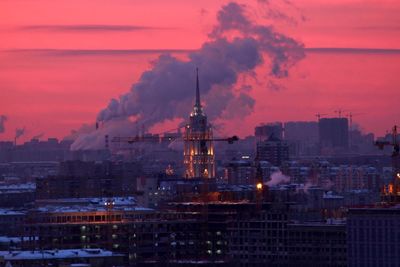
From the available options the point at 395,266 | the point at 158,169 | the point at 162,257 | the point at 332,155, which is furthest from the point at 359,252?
the point at 332,155

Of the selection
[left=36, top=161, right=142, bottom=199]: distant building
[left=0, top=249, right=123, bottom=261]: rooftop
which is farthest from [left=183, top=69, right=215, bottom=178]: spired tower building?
[left=0, top=249, right=123, bottom=261]: rooftop

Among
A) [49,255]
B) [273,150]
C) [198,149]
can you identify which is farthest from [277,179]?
[49,255]

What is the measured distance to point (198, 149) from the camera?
12712 cm

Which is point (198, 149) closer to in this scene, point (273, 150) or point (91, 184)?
point (91, 184)

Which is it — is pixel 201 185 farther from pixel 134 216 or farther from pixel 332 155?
pixel 332 155

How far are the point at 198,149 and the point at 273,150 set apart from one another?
37.3m

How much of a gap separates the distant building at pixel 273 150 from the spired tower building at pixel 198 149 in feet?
93.7

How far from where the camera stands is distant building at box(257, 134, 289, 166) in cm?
15875

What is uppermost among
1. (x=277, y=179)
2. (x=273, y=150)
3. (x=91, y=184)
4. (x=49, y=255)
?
(x=273, y=150)

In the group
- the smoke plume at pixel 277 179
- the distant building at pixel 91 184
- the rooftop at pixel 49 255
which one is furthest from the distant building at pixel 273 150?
the rooftop at pixel 49 255

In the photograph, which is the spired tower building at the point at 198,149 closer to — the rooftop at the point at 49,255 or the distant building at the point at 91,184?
the distant building at the point at 91,184

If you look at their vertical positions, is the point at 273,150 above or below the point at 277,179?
above

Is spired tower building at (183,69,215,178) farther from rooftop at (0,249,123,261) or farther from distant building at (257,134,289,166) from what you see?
rooftop at (0,249,123,261)

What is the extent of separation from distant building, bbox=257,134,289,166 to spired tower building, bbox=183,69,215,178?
28.6 m
